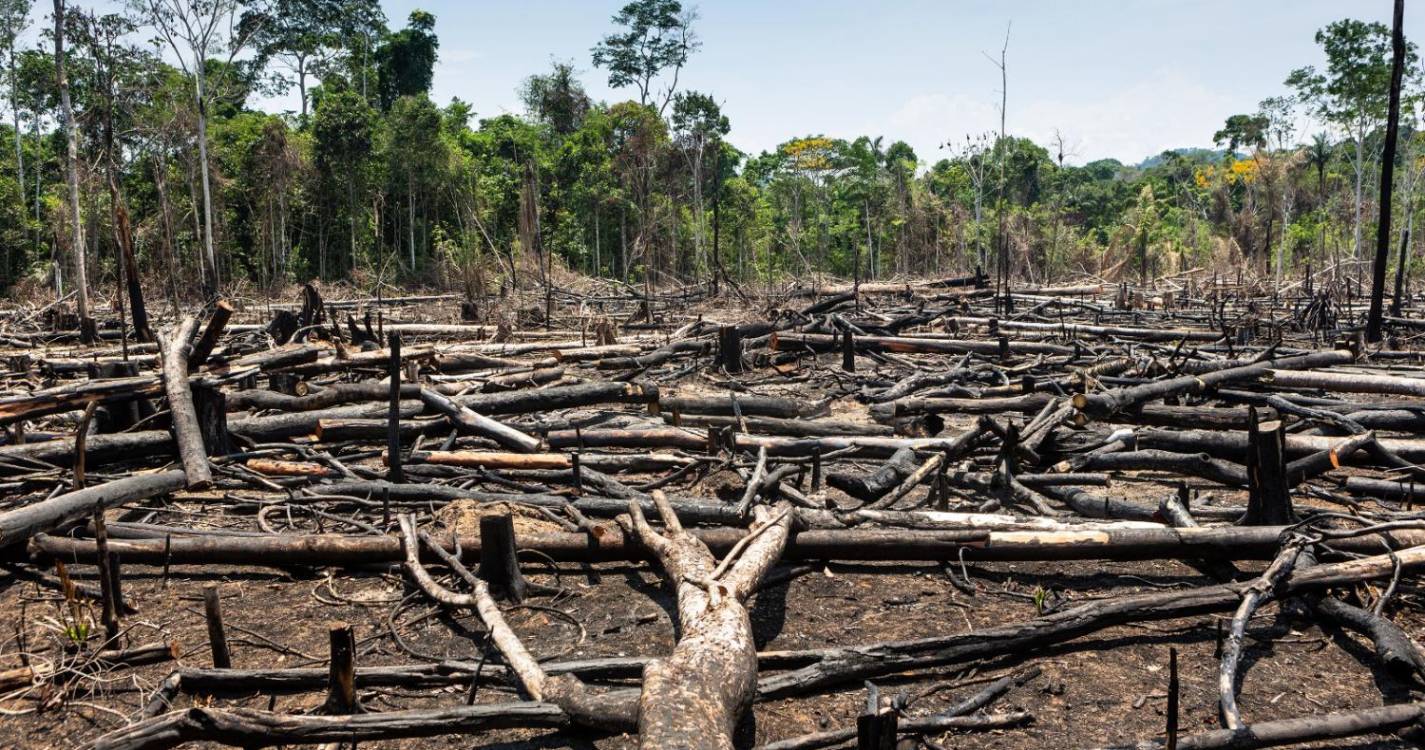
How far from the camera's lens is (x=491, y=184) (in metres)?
34.0

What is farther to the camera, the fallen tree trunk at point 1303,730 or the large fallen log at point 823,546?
the large fallen log at point 823,546

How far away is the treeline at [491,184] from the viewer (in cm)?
2652

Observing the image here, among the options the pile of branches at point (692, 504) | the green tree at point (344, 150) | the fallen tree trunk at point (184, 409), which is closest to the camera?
the pile of branches at point (692, 504)

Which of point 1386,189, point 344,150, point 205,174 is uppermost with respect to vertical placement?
point 344,150

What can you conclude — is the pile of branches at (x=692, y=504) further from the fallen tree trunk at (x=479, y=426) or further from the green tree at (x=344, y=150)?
the green tree at (x=344, y=150)

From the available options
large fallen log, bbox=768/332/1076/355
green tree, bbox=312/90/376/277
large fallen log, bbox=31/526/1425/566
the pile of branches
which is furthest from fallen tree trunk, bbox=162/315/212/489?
green tree, bbox=312/90/376/277

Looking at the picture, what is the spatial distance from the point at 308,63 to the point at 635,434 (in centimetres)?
3621

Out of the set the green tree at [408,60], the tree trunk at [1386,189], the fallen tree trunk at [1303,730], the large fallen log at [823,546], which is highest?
the green tree at [408,60]

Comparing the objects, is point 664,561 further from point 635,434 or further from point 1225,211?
point 1225,211

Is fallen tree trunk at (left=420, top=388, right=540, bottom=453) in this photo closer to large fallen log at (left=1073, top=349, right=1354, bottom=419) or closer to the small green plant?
the small green plant

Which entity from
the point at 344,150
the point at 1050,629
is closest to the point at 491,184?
the point at 344,150

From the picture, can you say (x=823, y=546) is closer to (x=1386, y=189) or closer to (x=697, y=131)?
(x=1386, y=189)

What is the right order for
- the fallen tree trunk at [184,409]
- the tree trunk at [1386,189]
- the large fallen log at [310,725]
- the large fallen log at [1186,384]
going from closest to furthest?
the large fallen log at [310,725] → the fallen tree trunk at [184,409] → the large fallen log at [1186,384] → the tree trunk at [1386,189]

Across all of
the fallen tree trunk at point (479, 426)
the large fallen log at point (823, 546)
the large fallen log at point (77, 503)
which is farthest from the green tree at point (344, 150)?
the large fallen log at point (823, 546)
